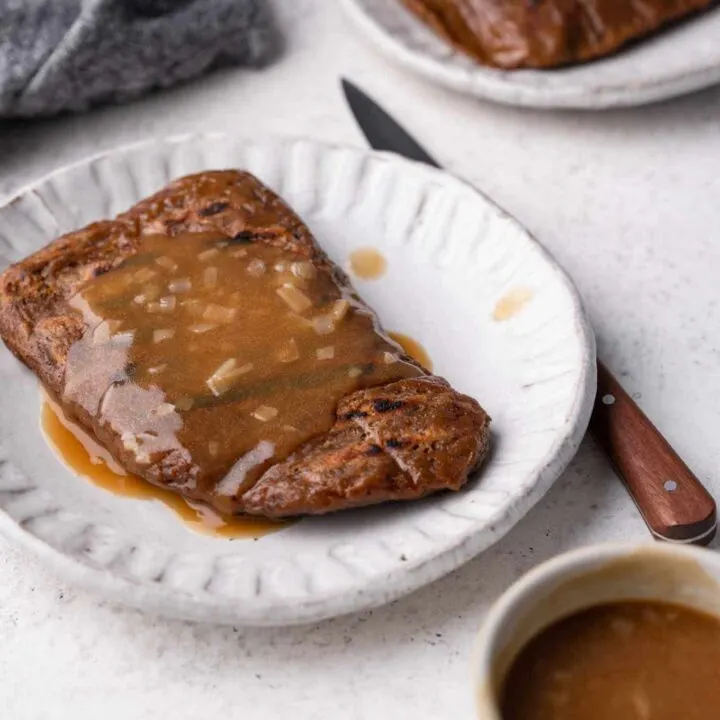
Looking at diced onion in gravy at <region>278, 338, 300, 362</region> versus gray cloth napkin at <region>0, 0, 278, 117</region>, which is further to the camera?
gray cloth napkin at <region>0, 0, 278, 117</region>

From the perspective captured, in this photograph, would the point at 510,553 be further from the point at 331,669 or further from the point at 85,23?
the point at 85,23

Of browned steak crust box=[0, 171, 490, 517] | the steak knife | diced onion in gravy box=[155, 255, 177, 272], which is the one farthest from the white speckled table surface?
diced onion in gravy box=[155, 255, 177, 272]

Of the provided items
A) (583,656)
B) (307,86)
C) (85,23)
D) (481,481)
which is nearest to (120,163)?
(85,23)

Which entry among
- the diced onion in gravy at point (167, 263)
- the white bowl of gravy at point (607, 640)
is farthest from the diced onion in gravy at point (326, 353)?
the white bowl of gravy at point (607, 640)

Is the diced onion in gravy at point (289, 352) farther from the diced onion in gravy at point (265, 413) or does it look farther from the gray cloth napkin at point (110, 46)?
the gray cloth napkin at point (110, 46)

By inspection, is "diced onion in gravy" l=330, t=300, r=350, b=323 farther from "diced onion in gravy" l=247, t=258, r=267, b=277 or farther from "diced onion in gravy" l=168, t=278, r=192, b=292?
"diced onion in gravy" l=168, t=278, r=192, b=292

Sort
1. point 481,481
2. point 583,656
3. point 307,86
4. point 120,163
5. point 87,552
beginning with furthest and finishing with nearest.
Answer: point 307,86, point 120,163, point 481,481, point 87,552, point 583,656
